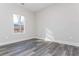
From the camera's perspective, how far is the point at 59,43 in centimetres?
219

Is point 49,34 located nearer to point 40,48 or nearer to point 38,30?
point 38,30

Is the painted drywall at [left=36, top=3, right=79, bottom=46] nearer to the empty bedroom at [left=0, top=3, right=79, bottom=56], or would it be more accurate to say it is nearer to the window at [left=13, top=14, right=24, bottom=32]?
the empty bedroom at [left=0, top=3, right=79, bottom=56]

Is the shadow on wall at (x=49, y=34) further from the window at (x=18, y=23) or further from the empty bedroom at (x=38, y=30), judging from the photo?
the window at (x=18, y=23)

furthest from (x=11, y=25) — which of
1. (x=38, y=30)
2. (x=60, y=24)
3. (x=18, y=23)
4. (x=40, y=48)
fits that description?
(x=60, y=24)

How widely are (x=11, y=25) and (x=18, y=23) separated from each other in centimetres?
18

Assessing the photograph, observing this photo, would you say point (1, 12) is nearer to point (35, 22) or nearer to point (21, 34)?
point (21, 34)

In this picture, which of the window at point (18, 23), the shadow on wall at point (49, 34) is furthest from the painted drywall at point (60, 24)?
the window at point (18, 23)

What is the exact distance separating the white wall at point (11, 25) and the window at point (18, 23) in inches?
3.8

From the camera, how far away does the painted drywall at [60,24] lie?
6.59 feet

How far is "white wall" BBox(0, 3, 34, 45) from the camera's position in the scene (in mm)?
1885

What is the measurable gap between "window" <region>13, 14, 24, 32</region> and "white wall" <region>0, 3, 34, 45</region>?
95mm

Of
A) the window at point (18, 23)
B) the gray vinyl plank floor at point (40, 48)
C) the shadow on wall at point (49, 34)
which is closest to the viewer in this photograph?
the window at point (18, 23)

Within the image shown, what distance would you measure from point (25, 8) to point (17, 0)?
→ 2.27ft

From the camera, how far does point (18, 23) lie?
182 centimetres
